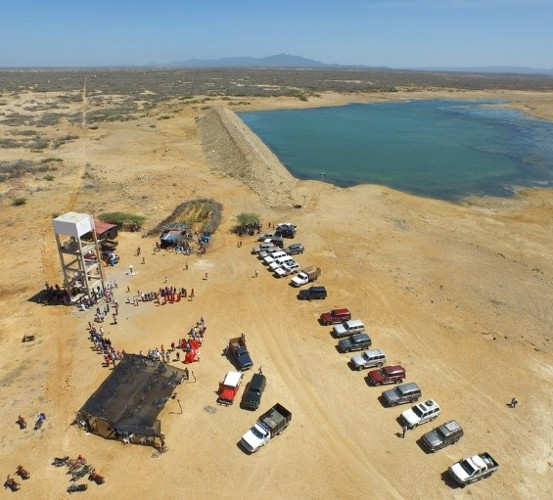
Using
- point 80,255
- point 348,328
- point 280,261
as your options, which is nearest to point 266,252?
point 280,261

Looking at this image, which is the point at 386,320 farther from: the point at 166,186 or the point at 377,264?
the point at 166,186

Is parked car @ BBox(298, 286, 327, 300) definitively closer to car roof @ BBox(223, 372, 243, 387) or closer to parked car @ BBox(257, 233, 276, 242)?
car roof @ BBox(223, 372, 243, 387)

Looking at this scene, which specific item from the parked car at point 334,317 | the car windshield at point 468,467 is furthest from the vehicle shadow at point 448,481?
the parked car at point 334,317

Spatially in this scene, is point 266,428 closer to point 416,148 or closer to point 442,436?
point 442,436

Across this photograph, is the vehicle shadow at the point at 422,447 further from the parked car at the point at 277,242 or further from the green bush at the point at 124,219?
the green bush at the point at 124,219

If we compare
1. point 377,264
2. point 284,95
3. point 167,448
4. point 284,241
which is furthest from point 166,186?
point 284,95

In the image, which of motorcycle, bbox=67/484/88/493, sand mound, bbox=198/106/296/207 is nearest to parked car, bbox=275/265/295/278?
sand mound, bbox=198/106/296/207
